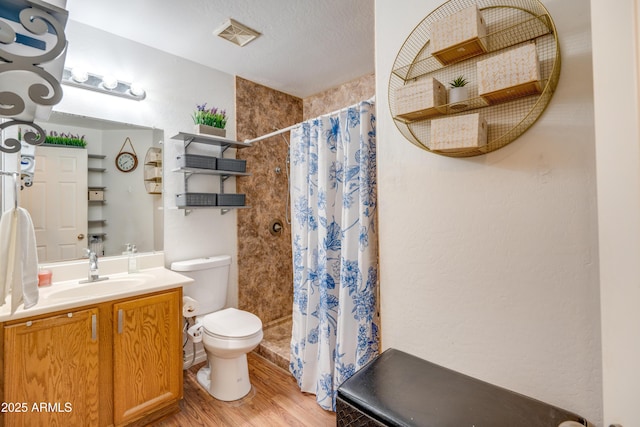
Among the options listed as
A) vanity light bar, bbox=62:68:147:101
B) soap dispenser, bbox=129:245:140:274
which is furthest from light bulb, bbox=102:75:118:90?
soap dispenser, bbox=129:245:140:274

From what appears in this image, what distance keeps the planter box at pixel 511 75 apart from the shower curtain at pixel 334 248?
743 millimetres

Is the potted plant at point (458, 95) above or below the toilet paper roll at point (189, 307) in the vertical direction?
above

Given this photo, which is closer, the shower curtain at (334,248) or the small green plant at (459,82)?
the small green plant at (459,82)

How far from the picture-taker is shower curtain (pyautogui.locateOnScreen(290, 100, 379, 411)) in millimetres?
1670

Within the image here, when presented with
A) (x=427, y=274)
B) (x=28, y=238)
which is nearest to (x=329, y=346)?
(x=427, y=274)

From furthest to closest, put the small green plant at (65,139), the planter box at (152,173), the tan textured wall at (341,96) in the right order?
the tan textured wall at (341,96)
the planter box at (152,173)
the small green plant at (65,139)

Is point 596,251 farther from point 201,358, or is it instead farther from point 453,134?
point 201,358

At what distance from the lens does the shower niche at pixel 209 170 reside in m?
2.21

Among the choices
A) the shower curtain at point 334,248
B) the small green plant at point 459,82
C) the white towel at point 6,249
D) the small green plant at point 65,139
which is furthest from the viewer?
the small green plant at point 65,139

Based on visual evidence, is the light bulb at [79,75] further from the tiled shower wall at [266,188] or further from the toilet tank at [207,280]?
the toilet tank at [207,280]

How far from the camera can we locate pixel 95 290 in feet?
5.85

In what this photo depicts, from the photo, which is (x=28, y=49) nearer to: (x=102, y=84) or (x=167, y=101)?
(x=102, y=84)

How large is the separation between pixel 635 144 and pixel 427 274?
2.82ft

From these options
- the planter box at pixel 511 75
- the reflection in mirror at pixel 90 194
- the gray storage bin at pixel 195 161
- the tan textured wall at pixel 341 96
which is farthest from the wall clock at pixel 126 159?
the planter box at pixel 511 75
